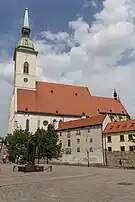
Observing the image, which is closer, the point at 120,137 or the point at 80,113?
the point at 120,137

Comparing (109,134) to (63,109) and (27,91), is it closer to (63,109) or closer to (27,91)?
(63,109)

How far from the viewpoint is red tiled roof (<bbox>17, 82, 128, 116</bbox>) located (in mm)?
67819

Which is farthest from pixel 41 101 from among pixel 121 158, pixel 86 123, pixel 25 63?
pixel 121 158

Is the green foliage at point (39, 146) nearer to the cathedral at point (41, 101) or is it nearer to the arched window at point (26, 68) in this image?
the cathedral at point (41, 101)

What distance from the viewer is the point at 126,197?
409 inches

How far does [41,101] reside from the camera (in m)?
69.4

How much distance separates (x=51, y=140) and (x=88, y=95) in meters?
28.0

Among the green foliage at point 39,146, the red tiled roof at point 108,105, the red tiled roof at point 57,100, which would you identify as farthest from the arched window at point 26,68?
the green foliage at point 39,146

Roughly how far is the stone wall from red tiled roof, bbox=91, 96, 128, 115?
29.9 metres

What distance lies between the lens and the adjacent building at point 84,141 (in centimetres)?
4938

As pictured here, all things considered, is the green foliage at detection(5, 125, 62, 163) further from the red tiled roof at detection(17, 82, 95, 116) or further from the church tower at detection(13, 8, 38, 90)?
the church tower at detection(13, 8, 38, 90)

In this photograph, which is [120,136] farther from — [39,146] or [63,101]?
[63,101]

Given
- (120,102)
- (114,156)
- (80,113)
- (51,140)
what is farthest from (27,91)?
(114,156)

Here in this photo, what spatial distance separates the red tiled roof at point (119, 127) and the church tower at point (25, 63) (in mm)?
29151
